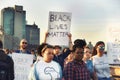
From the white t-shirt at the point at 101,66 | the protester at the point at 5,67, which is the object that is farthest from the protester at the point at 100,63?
the protester at the point at 5,67

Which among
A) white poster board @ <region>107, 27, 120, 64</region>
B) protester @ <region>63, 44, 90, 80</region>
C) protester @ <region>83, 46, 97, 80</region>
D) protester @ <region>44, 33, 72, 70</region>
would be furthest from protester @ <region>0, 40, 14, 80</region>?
white poster board @ <region>107, 27, 120, 64</region>

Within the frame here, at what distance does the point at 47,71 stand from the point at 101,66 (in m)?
2.61

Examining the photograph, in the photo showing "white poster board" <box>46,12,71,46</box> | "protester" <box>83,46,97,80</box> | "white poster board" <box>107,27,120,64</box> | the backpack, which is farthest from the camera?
"white poster board" <box>107,27,120,64</box>

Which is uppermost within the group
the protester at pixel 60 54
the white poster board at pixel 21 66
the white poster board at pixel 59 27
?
the white poster board at pixel 59 27

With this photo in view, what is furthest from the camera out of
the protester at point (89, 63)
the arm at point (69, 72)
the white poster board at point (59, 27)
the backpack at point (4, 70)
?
the white poster board at point (59, 27)

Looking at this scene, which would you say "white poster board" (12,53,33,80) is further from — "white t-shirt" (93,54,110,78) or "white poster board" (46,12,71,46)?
"white t-shirt" (93,54,110,78)

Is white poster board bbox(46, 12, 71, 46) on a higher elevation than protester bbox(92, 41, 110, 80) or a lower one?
higher

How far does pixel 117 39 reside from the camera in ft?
47.6

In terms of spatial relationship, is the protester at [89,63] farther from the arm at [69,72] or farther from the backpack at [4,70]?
the arm at [69,72]

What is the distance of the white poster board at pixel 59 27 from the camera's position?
12.4 meters

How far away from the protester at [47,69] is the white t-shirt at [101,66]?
2.30 metres

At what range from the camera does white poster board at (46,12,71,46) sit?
12391 millimetres

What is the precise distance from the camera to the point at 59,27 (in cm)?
1277

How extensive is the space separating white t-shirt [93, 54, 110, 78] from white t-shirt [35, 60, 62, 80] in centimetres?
231
